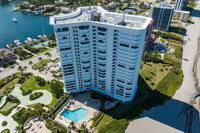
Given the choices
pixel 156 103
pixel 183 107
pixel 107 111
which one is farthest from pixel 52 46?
pixel 183 107

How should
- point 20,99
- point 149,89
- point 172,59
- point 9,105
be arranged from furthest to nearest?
point 172,59 < point 149,89 < point 20,99 < point 9,105

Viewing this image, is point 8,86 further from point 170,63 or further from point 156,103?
point 170,63

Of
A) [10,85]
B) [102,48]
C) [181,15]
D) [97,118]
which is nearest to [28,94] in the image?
[10,85]

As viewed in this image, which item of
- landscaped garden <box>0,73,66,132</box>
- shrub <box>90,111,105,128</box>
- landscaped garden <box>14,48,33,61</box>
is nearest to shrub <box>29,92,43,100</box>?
landscaped garden <box>0,73,66,132</box>

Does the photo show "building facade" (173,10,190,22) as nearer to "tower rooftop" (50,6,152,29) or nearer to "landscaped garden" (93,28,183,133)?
"landscaped garden" (93,28,183,133)

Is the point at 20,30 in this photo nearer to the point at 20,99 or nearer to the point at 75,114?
the point at 20,99
